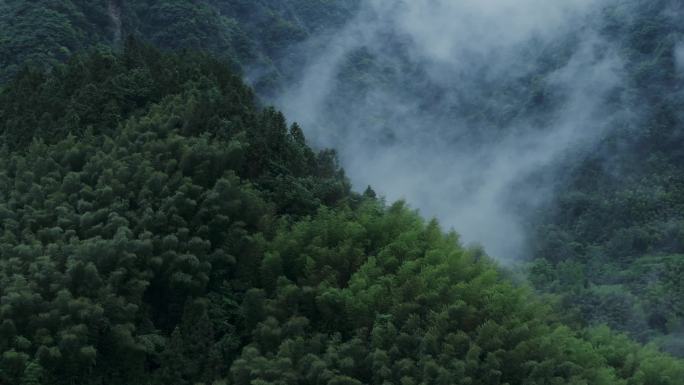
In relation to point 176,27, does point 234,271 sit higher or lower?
lower

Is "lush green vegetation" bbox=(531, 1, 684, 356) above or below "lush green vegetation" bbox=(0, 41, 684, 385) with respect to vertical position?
above

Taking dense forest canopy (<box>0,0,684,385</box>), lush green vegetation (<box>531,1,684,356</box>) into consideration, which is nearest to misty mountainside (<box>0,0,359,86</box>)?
dense forest canopy (<box>0,0,684,385</box>)

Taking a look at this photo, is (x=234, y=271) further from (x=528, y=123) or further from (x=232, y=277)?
(x=528, y=123)

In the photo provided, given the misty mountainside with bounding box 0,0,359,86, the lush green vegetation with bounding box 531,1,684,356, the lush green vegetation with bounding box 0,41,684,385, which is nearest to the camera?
the lush green vegetation with bounding box 0,41,684,385

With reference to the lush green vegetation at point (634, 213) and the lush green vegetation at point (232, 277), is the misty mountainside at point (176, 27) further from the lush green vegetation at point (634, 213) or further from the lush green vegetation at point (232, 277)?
the lush green vegetation at point (634, 213)

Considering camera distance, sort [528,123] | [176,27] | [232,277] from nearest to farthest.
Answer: [232,277] → [176,27] → [528,123]

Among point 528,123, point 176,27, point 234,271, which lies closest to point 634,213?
point 528,123

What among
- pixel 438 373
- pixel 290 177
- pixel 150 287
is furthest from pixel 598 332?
pixel 150 287

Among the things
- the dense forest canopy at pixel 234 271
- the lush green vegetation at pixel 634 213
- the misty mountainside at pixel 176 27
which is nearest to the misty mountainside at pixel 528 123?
the lush green vegetation at pixel 634 213

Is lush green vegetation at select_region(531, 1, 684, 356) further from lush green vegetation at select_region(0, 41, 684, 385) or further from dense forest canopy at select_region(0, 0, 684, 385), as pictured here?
lush green vegetation at select_region(0, 41, 684, 385)

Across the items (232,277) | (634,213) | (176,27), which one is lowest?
(232,277)
